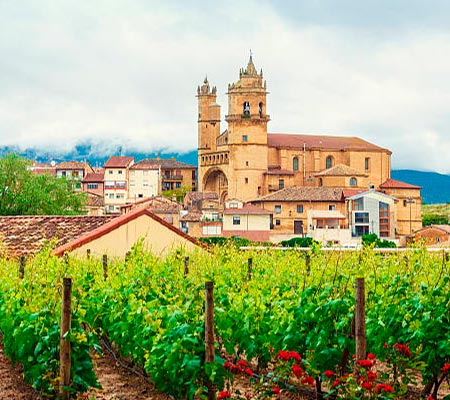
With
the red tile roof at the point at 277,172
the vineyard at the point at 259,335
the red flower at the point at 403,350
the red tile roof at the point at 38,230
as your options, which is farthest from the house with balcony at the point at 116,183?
the red flower at the point at 403,350

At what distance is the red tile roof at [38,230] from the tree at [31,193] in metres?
21.7

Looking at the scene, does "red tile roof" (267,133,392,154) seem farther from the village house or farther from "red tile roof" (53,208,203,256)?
"red tile roof" (53,208,203,256)

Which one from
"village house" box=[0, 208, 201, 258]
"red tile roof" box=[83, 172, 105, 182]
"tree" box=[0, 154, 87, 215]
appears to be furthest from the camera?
"red tile roof" box=[83, 172, 105, 182]

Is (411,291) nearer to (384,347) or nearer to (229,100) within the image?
(384,347)

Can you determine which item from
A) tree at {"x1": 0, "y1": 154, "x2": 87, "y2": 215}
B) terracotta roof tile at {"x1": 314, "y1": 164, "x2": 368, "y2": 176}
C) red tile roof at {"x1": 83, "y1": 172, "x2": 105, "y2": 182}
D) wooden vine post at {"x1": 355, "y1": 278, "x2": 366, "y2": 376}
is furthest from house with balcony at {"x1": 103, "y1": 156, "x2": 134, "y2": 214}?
wooden vine post at {"x1": 355, "y1": 278, "x2": 366, "y2": 376}

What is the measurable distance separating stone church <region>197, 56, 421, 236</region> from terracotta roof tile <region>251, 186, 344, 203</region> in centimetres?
819

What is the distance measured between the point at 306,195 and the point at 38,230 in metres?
68.3

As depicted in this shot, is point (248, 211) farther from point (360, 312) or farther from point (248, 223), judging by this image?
point (360, 312)

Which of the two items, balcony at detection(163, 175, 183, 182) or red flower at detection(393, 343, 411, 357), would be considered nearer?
red flower at detection(393, 343, 411, 357)

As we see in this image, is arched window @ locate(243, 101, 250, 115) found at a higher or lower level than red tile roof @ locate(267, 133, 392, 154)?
higher

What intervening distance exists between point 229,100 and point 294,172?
35.3ft

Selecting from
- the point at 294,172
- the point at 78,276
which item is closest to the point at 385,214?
the point at 294,172

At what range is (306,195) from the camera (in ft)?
299

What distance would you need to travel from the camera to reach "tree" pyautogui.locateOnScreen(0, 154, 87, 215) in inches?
1865
